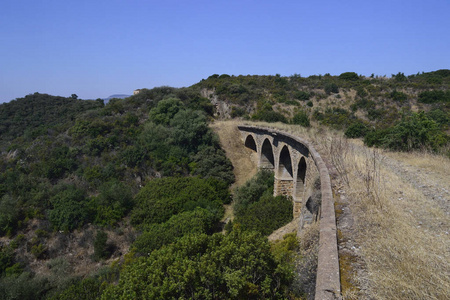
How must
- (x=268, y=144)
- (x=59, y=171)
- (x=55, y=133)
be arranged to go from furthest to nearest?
(x=55, y=133), (x=59, y=171), (x=268, y=144)

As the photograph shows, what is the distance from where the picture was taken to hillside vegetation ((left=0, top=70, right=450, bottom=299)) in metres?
5.45

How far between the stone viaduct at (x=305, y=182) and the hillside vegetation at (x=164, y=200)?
39cm

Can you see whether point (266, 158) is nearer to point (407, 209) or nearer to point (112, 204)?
point (112, 204)

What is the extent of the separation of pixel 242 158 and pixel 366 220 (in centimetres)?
1931

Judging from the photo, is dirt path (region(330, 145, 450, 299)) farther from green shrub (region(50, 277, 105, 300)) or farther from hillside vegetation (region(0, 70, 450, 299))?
green shrub (region(50, 277, 105, 300))

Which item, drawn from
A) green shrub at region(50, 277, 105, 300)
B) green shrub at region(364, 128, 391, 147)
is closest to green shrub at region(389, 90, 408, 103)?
green shrub at region(364, 128, 391, 147)

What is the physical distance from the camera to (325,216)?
399 centimetres

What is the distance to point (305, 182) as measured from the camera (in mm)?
9492

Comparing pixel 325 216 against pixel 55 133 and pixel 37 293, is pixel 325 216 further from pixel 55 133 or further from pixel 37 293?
pixel 55 133

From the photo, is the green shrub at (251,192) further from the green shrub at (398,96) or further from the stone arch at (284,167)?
the green shrub at (398,96)

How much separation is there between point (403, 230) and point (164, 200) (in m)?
14.4

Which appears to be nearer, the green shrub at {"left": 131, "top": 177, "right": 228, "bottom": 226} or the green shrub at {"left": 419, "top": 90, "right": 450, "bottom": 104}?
the green shrub at {"left": 131, "top": 177, "right": 228, "bottom": 226}

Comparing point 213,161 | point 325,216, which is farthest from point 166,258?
point 213,161

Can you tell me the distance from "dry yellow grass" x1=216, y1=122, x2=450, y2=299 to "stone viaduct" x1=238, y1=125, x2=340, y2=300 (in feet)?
0.96
